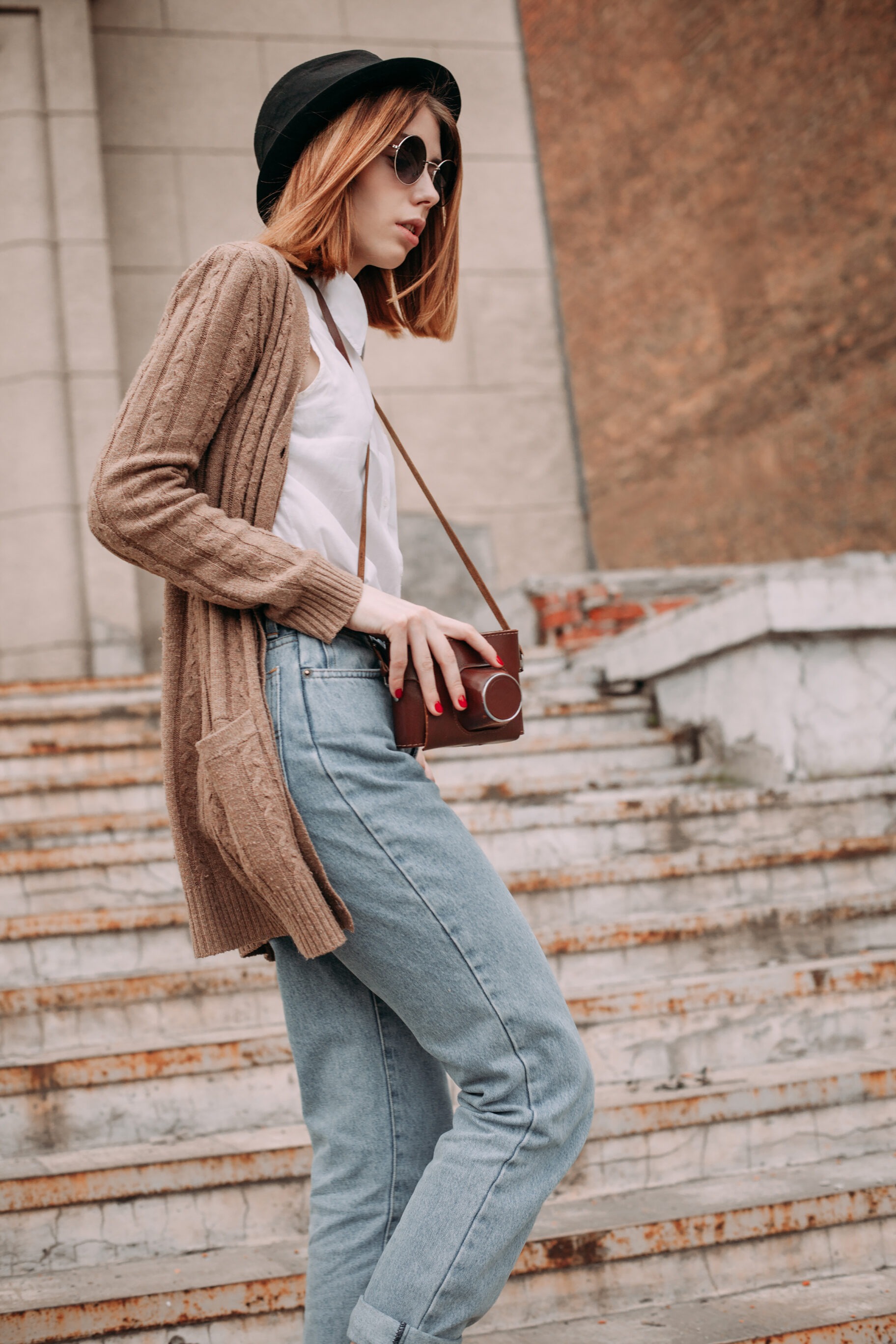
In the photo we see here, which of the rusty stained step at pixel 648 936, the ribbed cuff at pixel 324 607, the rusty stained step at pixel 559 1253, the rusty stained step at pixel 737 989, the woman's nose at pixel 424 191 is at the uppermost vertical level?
the woman's nose at pixel 424 191

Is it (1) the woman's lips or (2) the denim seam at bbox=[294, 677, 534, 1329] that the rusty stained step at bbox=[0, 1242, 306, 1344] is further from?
(1) the woman's lips

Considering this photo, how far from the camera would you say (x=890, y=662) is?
3.43 meters

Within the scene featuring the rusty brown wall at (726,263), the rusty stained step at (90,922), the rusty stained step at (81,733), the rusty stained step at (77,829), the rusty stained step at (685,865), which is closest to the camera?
the rusty stained step at (90,922)

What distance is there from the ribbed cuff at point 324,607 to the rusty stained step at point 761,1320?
1191mm

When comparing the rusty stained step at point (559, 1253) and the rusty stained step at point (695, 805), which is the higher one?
the rusty stained step at point (695, 805)

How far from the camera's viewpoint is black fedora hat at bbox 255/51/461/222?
121 cm

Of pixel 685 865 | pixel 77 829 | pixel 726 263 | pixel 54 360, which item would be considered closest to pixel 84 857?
pixel 77 829

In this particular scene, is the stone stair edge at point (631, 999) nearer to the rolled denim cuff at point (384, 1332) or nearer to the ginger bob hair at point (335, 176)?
the rolled denim cuff at point (384, 1332)

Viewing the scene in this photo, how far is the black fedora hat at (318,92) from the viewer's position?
121 centimetres

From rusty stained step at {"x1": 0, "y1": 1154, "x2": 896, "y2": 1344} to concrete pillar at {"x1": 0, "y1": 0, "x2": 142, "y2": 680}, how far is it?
3695 mm

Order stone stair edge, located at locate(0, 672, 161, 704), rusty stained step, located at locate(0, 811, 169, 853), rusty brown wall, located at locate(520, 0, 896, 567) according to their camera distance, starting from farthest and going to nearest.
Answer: rusty brown wall, located at locate(520, 0, 896, 567), stone stair edge, located at locate(0, 672, 161, 704), rusty stained step, located at locate(0, 811, 169, 853)

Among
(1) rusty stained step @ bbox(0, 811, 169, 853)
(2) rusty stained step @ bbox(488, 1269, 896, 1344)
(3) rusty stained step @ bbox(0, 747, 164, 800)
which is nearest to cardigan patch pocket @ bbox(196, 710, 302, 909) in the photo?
(2) rusty stained step @ bbox(488, 1269, 896, 1344)

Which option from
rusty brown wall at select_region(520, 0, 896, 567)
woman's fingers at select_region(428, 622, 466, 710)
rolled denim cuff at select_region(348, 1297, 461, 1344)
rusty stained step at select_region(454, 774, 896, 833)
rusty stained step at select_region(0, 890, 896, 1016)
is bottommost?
rolled denim cuff at select_region(348, 1297, 461, 1344)

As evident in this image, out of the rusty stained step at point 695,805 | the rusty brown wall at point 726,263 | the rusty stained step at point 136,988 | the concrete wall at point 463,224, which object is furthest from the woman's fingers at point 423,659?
the rusty brown wall at point 726,263
